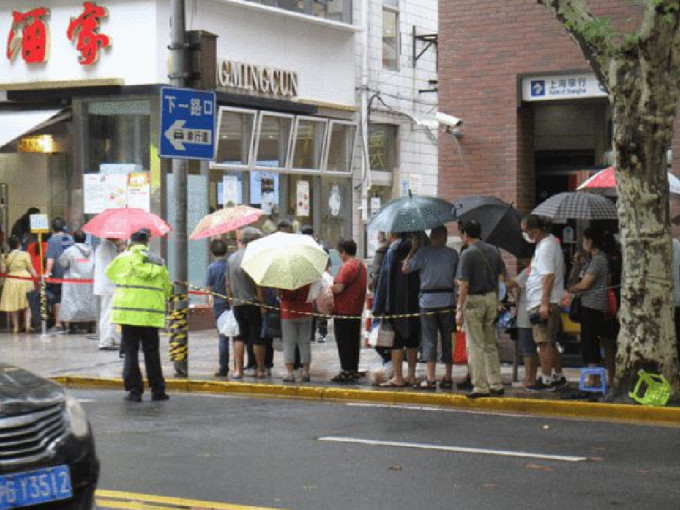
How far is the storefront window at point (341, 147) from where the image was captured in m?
29.6

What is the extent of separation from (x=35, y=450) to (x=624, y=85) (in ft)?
26.7

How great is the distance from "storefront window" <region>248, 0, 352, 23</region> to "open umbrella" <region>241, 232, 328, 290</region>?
476 inches

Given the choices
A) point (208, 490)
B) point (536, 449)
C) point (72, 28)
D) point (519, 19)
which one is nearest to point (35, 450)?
point (208, 490)

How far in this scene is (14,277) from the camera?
23156 millimetres

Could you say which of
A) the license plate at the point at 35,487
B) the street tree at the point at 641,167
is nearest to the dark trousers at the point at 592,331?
the street tree at the point at 641,167

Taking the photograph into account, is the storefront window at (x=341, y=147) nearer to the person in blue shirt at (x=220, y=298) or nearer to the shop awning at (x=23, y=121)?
the shop awning at (x=23, y=121)

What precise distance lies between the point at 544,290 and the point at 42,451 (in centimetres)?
861

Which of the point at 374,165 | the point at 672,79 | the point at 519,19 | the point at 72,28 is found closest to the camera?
the point at 672,79

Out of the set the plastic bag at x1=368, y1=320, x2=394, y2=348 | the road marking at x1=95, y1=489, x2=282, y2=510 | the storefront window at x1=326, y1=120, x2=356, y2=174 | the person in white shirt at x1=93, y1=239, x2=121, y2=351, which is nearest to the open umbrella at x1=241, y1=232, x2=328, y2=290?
the plastic bag at x1=368, y1=320, x2=394, y2=348

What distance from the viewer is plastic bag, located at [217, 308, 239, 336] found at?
676 inches

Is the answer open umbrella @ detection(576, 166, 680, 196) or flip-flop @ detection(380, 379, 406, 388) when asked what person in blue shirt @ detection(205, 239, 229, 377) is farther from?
open umbrella @ detection(576, 166, 680, 196)

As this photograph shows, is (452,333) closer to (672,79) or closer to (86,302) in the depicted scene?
(672,79)

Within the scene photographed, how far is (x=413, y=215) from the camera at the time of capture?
15.7 metres

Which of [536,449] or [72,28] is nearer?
[536,449]
